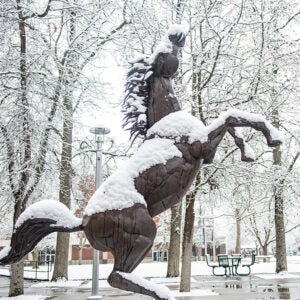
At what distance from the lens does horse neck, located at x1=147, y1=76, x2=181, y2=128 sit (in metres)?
3.92

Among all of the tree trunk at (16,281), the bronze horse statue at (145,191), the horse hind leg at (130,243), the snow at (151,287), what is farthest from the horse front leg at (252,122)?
the tree trunk at (16,281)

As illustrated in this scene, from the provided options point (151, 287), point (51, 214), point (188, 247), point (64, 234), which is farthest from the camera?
point (64, 234)

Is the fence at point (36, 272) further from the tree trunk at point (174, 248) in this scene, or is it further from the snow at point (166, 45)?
the snow at point (166, 45)

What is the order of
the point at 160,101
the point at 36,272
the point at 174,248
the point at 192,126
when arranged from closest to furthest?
1. the point at 192,126
2. the point at 160,101
3. the point at 174,248
4. the point at 36,272

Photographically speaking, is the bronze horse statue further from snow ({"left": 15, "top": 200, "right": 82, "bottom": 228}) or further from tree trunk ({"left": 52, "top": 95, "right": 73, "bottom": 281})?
tree trunk ({"left": 52, "top": 95, "right": 73, "bottom": 281})

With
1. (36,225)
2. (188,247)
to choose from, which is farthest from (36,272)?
(36,225)

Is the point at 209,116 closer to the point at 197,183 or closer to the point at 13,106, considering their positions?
the point at 197,183

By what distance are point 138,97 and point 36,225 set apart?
4.83 feet

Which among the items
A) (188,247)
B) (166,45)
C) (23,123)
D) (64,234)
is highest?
(23,123)

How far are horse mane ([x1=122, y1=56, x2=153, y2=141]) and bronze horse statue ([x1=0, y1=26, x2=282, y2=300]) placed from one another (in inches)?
3.3

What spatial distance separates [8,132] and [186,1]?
5.87 m

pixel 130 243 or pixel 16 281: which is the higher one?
pixel 130 243

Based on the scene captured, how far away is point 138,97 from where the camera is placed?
13.3 feet

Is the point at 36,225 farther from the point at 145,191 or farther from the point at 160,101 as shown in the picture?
the point at 160,101
